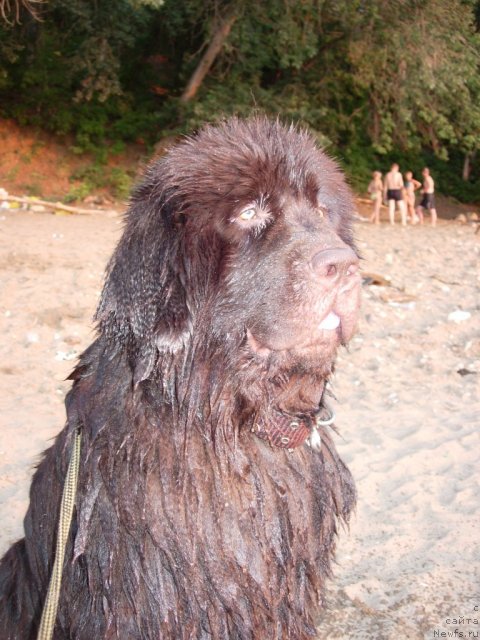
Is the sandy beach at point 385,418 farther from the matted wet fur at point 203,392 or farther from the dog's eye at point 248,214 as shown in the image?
the dog's eye at point 248,214

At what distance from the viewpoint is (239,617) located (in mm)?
2320

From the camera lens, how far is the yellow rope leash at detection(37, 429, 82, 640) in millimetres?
2225

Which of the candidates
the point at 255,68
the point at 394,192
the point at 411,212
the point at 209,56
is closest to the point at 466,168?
the point at 411,212

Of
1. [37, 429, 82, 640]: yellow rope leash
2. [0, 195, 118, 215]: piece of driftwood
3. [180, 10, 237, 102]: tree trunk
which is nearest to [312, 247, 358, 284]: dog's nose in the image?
[37, 429, 82, 640]: yellow rope leash

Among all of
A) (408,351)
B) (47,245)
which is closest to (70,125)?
(47,245)

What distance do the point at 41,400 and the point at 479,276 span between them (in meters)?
7.45

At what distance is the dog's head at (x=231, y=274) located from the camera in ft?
6.99

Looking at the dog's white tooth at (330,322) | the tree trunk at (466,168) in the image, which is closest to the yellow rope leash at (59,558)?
the dog's white tooth at (330,322)

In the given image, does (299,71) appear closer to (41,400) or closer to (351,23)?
(351,23)

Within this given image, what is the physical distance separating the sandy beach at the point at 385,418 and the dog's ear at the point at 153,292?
142cm

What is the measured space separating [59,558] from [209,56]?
764 inches

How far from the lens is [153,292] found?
2.17 metres

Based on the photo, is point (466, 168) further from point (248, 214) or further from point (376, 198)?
point (248, 214)

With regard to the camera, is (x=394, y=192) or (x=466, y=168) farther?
(x=466, y=168)
